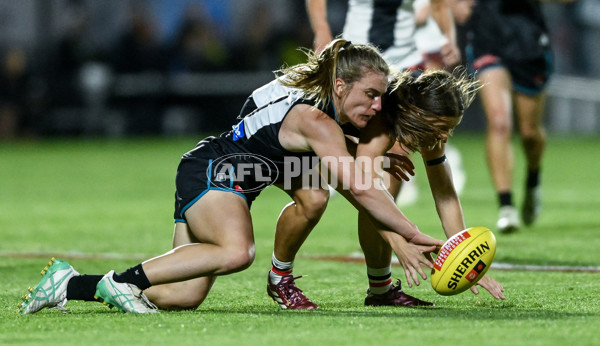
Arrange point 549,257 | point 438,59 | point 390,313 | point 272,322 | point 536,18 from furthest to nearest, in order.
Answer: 1. point 438,59
2. point 536,18
3. point 549,257
4. point 390,313
5. point 272,322

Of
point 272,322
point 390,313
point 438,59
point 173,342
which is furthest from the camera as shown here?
point 438,59

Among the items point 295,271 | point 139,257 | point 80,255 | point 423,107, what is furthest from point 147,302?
point 80,255

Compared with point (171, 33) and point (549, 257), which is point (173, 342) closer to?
point (549, 257)

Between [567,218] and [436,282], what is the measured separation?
4.93m

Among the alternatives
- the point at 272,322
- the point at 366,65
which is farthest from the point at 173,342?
the point at 366,65

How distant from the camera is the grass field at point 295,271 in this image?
438 cm

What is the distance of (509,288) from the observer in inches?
229

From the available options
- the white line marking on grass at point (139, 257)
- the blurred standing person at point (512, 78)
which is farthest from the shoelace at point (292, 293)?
the blurred standing person at point (512, 78)

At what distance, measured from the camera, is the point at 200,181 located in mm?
5281

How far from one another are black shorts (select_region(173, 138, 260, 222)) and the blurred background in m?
15.0

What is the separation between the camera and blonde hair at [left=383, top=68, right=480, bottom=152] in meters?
5.04

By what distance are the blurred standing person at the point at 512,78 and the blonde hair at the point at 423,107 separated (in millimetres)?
3788

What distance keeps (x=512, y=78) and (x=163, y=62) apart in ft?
41.2

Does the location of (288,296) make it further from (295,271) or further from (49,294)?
(295,271)
